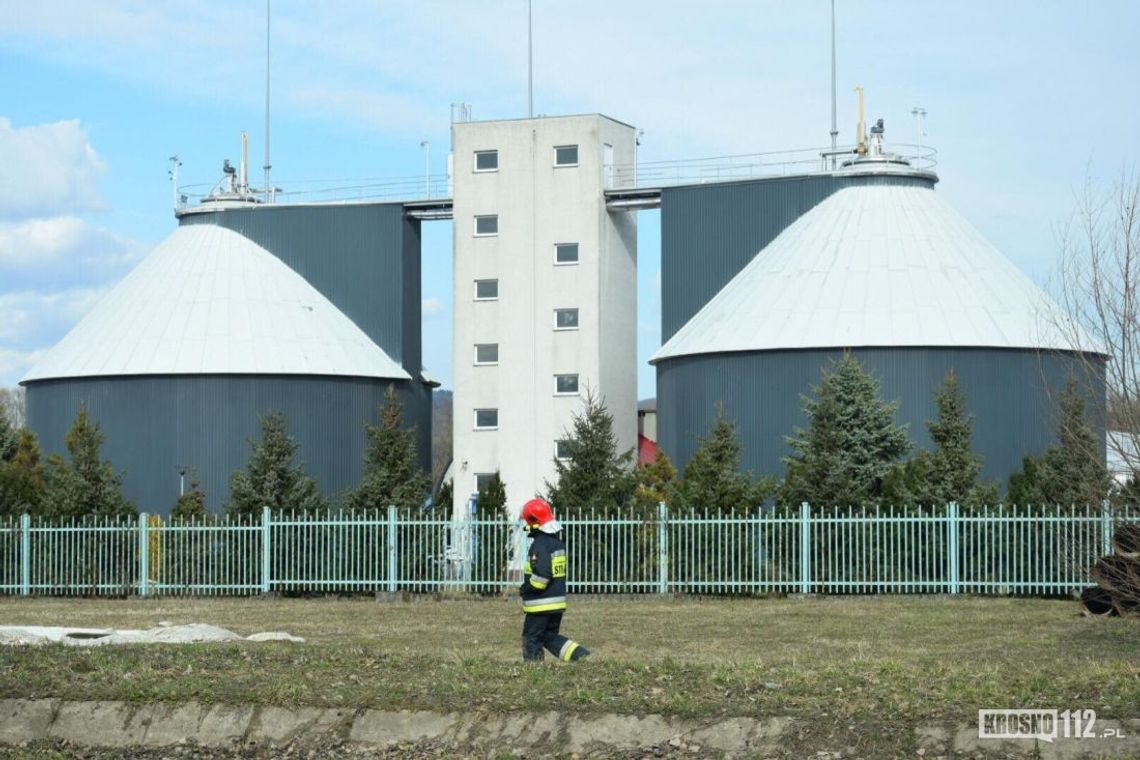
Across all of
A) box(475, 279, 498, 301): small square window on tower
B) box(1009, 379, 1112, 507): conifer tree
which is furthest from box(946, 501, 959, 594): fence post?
box(475, 279, 498, 301): small square window on tower

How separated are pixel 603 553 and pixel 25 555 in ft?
38.8

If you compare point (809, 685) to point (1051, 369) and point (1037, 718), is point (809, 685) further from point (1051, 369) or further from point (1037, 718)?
point (1051, 369)

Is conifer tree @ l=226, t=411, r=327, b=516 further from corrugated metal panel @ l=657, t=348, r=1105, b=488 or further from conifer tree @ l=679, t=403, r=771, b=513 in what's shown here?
corrugated metal panel @ l=657, t=348, r=1105, b=488

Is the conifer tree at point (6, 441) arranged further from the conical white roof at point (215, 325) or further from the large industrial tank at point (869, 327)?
the large industrial tank at point (869, 327)

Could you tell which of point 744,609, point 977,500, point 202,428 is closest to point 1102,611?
point 744,609

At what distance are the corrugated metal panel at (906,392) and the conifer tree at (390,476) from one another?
9.06m

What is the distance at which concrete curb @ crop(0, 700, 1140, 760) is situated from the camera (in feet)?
35.4

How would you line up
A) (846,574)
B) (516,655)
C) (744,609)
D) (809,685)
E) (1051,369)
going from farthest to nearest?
(1051,369) < (846,574) < (744,609) < (516,655) < (809,685)

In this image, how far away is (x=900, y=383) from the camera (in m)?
44.8

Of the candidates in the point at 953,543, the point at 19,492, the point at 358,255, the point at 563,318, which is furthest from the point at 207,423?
the point at 953,543

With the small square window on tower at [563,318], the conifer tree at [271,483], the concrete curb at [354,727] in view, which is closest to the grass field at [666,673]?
the concrete curb at [354,727]

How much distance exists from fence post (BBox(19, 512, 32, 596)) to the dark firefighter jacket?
20.8 meters

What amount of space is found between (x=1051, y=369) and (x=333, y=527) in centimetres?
2221

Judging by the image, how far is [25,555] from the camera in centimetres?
3291
